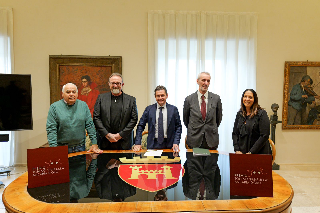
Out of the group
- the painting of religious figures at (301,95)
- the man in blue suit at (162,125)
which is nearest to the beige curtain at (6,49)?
the man in blue suit at (162,125)

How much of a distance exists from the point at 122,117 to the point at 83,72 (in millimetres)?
1838

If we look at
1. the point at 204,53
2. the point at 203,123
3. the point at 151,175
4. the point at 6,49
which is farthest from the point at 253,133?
the point at 6,49

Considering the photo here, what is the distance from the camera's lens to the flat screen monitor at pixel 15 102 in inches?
151

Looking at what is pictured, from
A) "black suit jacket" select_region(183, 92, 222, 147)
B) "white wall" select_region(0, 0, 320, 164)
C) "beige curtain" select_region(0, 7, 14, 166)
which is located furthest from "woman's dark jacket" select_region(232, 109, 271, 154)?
"beige curtain" select_region(0, 7, 14, 166)

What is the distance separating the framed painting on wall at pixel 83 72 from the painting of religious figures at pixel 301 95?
3.35 metres

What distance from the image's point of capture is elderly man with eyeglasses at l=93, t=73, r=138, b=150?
9.98ft

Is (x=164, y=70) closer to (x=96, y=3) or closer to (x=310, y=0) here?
(x=96, y=3)

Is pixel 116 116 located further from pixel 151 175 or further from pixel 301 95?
pixel 301 95

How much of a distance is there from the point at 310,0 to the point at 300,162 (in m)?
3.25

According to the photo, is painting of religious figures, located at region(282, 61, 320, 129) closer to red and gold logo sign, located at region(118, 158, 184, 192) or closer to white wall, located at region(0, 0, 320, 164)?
white wall, located at region(0, 0, 320, 164)

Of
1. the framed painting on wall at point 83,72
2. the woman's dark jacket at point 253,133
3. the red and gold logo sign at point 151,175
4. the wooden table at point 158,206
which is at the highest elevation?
the framed painting on wall at point 83,72

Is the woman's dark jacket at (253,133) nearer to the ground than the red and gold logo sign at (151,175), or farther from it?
farther from it

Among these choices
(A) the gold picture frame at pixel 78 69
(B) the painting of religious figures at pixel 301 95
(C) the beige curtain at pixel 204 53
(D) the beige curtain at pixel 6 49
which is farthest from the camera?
(B) the painting of religious figures at pixel 301 95

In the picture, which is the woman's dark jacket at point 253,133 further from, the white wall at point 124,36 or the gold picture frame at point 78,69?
the gold picture frame at point 78,69
